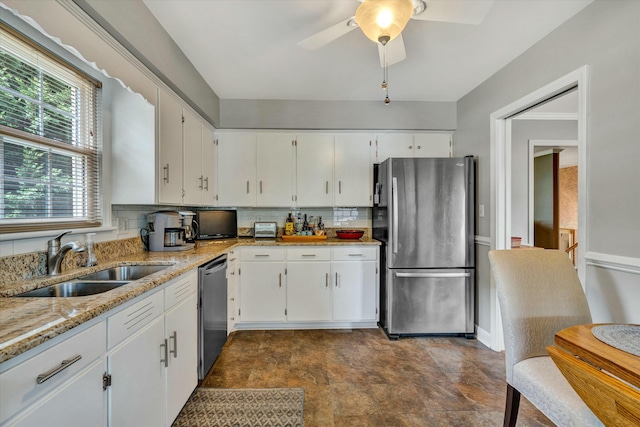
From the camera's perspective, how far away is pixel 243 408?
5.99ft

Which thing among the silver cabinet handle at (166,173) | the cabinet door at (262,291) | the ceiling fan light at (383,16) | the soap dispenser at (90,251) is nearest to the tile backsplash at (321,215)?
the cabinet door at (262,291)

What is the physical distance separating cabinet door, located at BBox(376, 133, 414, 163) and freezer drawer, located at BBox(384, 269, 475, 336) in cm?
138

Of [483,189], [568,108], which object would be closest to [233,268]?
[483,189]

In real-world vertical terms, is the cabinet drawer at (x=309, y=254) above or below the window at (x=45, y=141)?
below

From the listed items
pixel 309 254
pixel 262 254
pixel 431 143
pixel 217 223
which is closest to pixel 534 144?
pixel 431 143

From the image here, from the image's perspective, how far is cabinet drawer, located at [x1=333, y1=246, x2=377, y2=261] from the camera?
120 inches

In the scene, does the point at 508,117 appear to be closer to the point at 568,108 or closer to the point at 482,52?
the point at 482,52

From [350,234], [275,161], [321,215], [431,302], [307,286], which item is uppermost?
[275,161]

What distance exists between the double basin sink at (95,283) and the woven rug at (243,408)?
0.93 m

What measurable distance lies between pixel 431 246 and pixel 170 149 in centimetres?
251

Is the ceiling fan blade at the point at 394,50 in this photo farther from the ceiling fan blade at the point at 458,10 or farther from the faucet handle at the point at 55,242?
the faucet handle at the point at 55,242

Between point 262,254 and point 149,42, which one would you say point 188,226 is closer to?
point 262,254

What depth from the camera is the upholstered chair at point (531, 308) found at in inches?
57.4

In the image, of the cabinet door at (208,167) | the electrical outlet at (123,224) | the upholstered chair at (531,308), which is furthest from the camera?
the cabinet door at (208,167)
